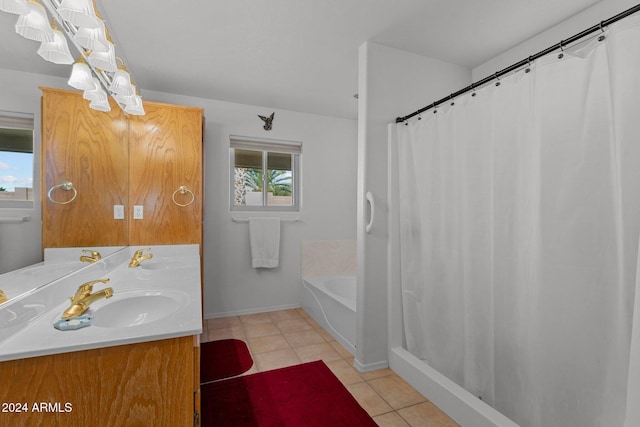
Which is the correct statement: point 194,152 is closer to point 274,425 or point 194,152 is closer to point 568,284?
point 274,425

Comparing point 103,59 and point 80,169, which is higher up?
point 103,59

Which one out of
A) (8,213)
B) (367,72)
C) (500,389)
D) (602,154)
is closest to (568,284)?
(602,154)

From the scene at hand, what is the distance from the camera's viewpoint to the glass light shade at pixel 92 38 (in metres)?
1.19

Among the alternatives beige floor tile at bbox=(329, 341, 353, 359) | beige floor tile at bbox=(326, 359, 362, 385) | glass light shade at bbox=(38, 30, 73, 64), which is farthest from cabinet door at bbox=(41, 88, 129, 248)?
beige floor tile at bbox=(329, 341, 353, 359)

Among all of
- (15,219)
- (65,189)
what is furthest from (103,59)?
(15,219)

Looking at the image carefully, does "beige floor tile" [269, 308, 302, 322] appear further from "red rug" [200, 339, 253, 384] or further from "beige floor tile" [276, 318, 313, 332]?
"red rug" [200, 339, 253, 384]

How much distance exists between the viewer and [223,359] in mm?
2166

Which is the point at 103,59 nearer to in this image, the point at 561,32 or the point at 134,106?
the point at 134,106

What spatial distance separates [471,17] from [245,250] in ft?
8.94

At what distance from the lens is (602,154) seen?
1.00 m

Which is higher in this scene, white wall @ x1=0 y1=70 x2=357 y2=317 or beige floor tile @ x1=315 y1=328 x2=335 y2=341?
white wall @ x1=0 y1=70 x2=357 y2=317

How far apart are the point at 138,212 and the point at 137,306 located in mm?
1340

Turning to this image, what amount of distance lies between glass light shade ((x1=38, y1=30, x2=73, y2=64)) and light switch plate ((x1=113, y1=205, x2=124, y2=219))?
1.01 m

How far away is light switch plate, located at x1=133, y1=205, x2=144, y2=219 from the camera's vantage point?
228 centimetres
